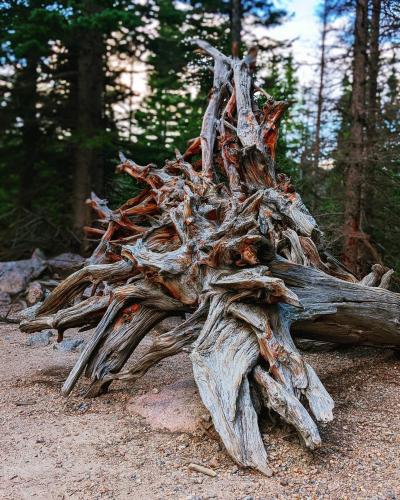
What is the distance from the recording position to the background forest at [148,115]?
9555 mm

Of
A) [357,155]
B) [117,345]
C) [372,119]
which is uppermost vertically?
[372,119]

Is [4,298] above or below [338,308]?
below

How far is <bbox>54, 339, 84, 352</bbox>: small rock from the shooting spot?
648 cm

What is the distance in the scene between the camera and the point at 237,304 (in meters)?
4.40

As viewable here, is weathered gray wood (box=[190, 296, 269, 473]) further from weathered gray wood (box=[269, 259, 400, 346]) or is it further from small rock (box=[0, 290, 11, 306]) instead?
small rock (box=[0, 290, 11, 306])

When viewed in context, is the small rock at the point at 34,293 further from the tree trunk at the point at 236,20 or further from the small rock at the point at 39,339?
the tree trunk at the point at 236,20

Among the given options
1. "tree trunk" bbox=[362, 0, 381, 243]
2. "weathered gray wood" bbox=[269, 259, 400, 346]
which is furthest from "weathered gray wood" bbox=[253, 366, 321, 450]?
"tree trunk" bbox=[362, 0, 381, 243]

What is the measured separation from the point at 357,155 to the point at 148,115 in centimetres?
702

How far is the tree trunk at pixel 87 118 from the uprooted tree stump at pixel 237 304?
22.7 ft

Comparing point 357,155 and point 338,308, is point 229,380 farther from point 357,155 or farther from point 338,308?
point 357,155

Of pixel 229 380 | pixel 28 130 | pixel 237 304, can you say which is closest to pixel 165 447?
pixel 229 380

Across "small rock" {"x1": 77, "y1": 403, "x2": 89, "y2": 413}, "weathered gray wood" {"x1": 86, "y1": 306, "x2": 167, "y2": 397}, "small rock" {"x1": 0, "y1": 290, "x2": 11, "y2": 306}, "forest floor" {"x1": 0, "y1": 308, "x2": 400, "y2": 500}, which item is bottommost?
"small rock" {"x1": 0, "y1": 290, "x2": 11, "y2": 306}

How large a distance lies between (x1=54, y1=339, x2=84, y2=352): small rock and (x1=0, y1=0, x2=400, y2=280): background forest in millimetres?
4758

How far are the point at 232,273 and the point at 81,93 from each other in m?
10.7
